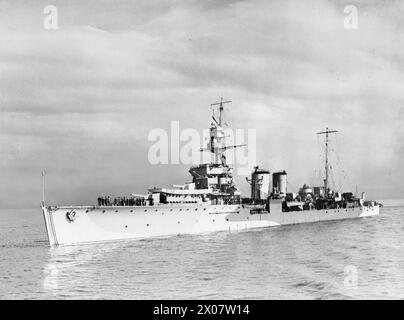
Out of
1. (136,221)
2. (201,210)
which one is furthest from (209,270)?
(201,210)

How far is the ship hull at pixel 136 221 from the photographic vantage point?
97.0 ft

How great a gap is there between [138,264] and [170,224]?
1235 cm

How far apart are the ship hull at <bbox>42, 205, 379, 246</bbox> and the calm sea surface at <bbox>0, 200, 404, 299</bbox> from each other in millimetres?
1334

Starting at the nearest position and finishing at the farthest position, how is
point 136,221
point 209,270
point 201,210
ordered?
point 209,270
point 136,221
point 201,210

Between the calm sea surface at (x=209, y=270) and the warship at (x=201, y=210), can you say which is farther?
the warship at (x=201, y=210)

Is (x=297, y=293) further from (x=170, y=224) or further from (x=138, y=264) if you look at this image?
(x=170, y=224)

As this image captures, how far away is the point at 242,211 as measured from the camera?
42000mm

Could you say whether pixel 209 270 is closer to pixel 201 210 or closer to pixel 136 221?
pixel 136 221

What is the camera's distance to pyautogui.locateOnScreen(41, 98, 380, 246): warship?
98.6 ft

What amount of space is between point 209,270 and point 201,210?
679 inches

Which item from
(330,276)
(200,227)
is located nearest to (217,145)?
(200,227)

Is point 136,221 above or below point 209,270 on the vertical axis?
above

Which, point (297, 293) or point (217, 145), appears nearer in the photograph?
point (297, 293)

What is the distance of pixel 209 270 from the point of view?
19875mm
